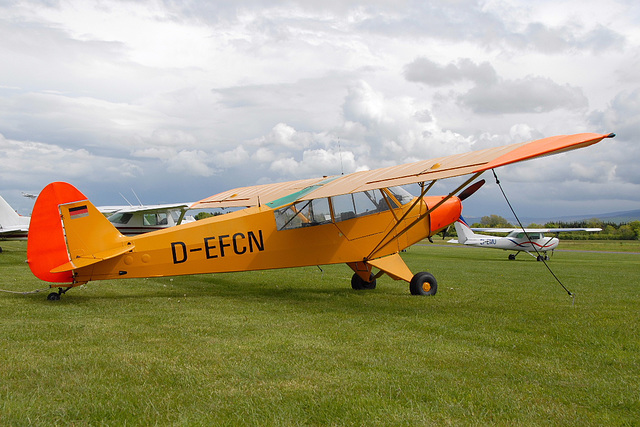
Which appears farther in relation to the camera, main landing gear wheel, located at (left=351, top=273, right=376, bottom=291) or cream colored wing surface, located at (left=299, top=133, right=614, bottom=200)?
main landing gear wheel, located at (left=351, top=273, right=376, bottom=291)

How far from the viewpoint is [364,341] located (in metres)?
5.46

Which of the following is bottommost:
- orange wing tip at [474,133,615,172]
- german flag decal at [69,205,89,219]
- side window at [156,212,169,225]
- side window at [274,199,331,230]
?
side window at [274,199,331,230]

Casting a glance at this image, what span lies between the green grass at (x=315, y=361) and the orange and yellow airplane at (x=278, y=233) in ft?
2.21

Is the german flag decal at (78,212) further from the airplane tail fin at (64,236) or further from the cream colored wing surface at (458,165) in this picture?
the cream colored wing surface at (458,165)

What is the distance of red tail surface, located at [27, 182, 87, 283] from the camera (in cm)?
764

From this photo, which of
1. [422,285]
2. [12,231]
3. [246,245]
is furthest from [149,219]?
[422,285]

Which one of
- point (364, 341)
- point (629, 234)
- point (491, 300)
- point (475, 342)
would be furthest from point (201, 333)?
point (629, 234)

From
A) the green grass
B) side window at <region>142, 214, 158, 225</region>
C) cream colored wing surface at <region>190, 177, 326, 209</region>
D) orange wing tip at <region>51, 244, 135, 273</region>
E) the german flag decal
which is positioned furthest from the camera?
side window at <region>142, 214, 158, 225</region>

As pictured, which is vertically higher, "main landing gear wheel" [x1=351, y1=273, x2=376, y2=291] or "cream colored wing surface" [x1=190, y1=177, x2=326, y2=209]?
"cream colored wing surface" [x1=190, y1=177, x2=326, y2=209]

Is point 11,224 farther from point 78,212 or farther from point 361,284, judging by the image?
point 361,284

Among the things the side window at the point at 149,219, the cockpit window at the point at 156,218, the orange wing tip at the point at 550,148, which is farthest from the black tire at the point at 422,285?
the side window at the point at 149,219

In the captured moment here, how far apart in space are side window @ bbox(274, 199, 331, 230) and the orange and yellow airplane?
0.02 metres

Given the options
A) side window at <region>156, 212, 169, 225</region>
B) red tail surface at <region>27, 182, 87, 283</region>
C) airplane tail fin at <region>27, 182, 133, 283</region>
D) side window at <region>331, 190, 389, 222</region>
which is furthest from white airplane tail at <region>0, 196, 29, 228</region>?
side window at <region>331, 190, 389, 222</region>

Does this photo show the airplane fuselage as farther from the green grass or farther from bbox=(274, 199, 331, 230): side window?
the green grass
